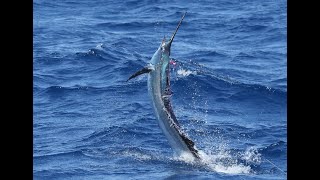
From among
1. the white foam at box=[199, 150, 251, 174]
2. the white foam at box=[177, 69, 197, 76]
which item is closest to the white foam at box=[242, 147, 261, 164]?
the white foam at box=[199, 150, 251, 174]

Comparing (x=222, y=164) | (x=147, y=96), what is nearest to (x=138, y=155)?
(x=222, y=164)

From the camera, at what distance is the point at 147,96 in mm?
16078

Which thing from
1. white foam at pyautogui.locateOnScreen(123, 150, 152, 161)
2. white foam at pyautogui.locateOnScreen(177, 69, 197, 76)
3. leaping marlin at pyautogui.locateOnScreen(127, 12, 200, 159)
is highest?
leaping marlin at pyautogui.locateOnScreen(127, 12, 200, 159)

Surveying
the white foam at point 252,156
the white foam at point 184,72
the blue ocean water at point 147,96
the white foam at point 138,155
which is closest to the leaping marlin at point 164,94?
the blue ocean water at point 147,96

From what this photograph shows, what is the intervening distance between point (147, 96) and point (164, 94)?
6432 mm

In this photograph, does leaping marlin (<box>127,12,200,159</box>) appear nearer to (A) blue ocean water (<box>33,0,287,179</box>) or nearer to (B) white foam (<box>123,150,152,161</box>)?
(A) blue ocean water (<box>33,0,287,179</box>)

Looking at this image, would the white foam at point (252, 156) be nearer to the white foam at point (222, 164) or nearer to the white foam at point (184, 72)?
the white foam at point (222, 164)

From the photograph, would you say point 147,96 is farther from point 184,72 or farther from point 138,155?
point 138,155

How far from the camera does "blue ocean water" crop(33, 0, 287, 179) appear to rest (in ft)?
35.1

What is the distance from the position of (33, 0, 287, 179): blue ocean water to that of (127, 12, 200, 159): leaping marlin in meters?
0.36
